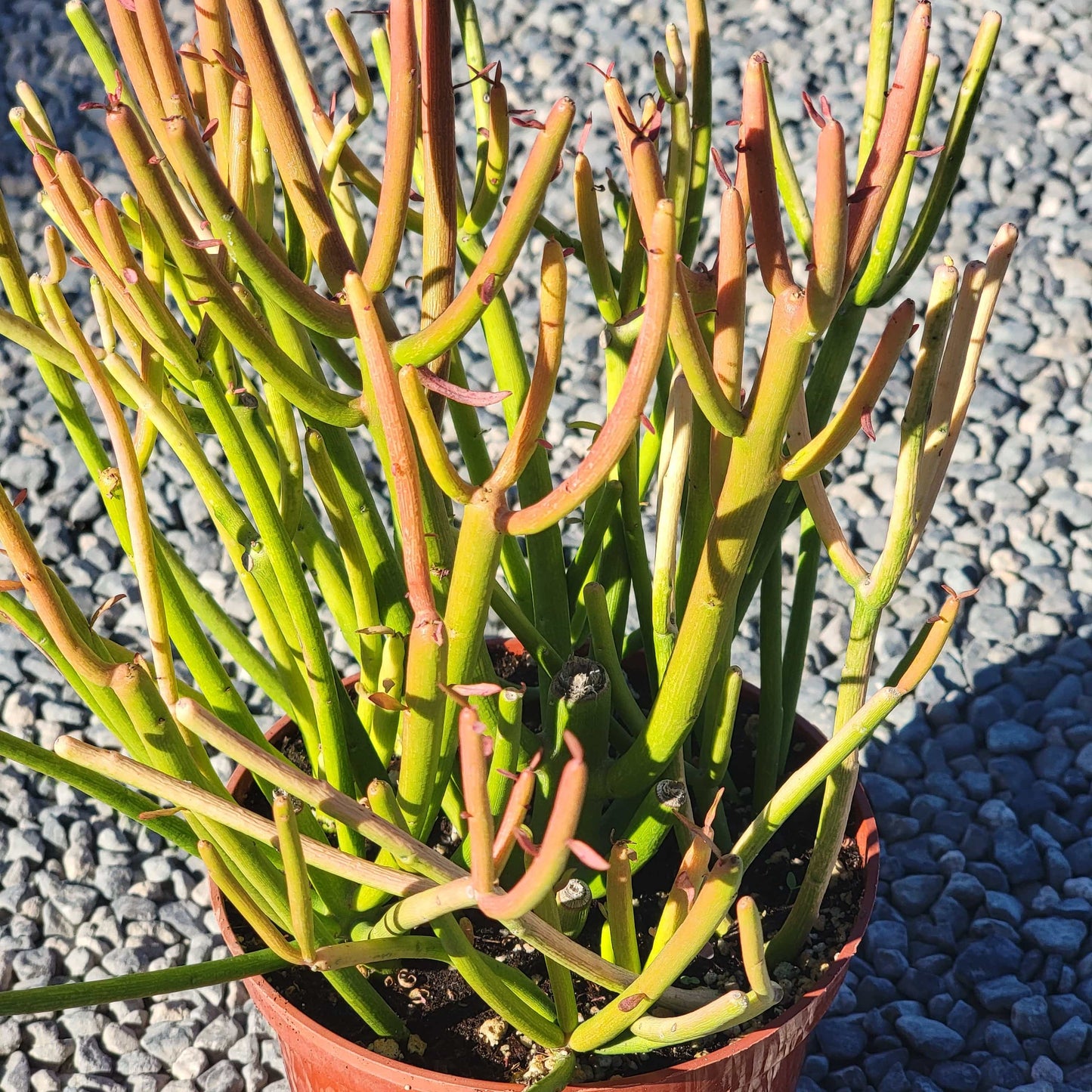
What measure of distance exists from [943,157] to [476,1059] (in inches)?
23.4

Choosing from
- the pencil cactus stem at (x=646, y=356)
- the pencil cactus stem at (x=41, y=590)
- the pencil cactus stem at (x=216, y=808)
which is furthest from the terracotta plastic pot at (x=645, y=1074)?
the pencil cactus stem at (x=646, y=356)

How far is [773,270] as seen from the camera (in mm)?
539

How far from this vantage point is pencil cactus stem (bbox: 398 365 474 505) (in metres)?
0.53

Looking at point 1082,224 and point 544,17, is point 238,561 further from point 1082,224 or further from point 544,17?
point 544,17

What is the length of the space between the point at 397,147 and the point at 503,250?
0.28 ft

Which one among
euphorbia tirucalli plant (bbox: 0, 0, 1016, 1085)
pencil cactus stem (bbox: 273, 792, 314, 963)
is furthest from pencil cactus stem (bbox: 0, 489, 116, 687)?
pencil cactus stem (bbox: 273, 792, 314, 963)

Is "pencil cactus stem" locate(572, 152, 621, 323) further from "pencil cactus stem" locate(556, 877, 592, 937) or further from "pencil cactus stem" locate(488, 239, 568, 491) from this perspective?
"pencil cactus stem" locate(556, 877, 592, 937)

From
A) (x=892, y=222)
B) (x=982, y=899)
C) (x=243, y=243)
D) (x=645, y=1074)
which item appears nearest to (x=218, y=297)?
(x=243, y=243)

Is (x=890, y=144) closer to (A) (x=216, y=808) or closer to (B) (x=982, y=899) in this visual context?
(A) (x=216, y=808)

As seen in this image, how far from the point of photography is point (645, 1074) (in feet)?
2.19

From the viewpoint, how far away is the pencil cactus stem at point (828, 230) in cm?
47

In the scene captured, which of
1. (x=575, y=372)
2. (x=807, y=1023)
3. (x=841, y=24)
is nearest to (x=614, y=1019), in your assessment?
(x=807, y=1023)

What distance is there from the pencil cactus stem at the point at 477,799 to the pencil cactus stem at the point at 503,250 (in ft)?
0.56

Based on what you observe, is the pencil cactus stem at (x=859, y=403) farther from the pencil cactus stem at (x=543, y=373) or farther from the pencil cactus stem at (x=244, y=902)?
the pencil cactus stem at (x=244, y=902)
